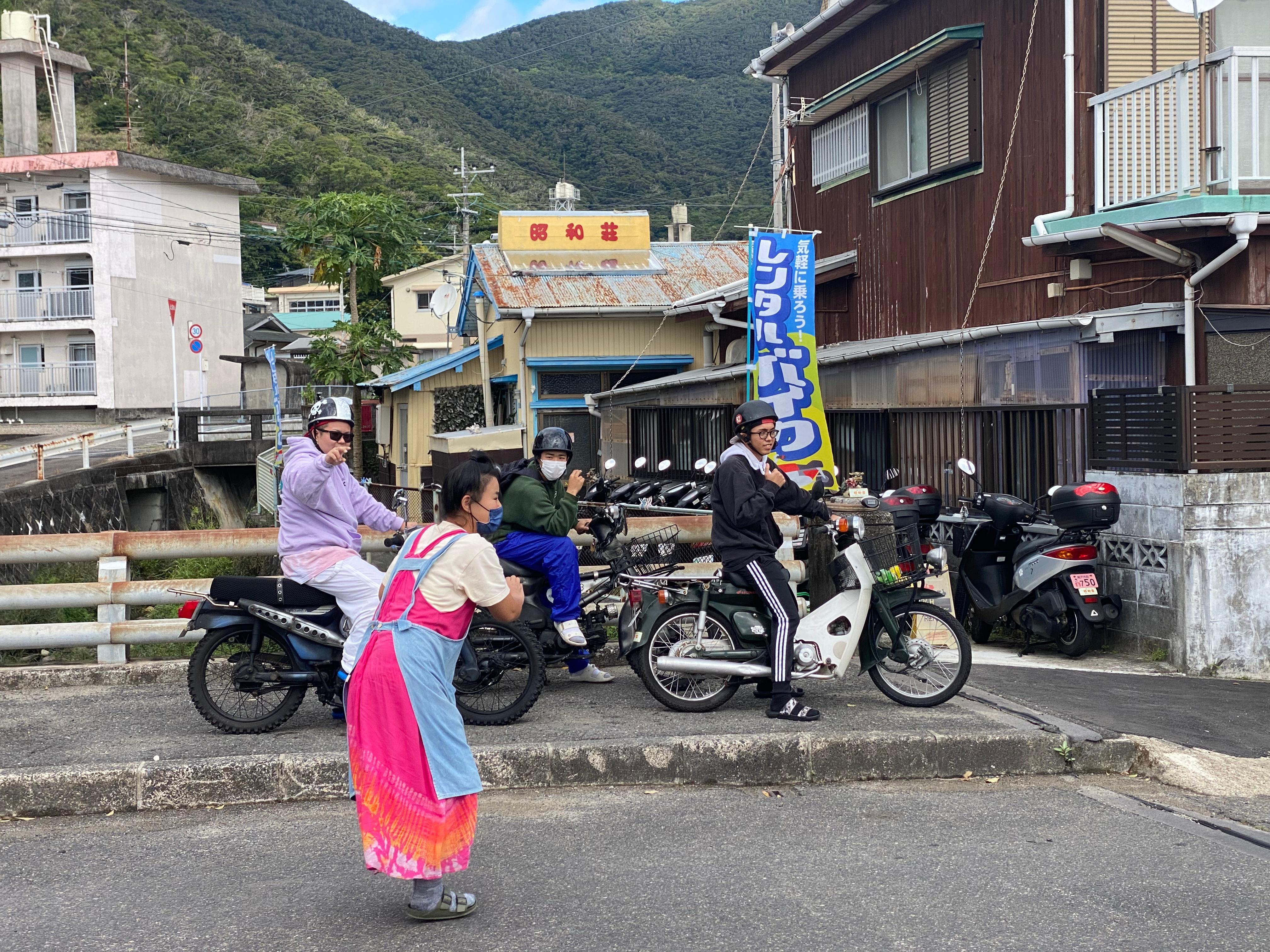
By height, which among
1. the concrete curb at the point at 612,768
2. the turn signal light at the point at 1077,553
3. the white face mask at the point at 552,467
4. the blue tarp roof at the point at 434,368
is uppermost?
the blue tarp roof at the point at 434,368

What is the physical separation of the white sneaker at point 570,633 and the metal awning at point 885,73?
8485 mm

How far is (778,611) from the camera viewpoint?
6633 mm

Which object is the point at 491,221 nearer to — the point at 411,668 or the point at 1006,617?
the point at 1006,617

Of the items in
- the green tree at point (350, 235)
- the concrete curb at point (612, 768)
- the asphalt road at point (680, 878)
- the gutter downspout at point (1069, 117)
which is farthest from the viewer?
the green tree at point (350, 235)

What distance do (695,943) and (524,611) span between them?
10.7 feet

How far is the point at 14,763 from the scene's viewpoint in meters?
5.80

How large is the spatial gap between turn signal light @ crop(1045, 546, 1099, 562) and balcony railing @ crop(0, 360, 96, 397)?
40465 mm

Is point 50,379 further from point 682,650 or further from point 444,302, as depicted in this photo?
point 682,650

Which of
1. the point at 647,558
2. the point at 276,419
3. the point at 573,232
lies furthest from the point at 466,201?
the point at 647,558

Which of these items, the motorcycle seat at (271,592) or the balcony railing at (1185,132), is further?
the balcony railing at (1185,132)

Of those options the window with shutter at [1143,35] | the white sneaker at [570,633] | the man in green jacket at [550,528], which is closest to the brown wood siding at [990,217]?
the window with shutter at [1143,35]

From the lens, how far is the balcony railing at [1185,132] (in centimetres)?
951

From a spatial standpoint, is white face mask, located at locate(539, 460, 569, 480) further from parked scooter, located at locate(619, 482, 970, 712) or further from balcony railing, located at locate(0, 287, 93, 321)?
balcony railing, located at locate(0, 287, 93, 321)

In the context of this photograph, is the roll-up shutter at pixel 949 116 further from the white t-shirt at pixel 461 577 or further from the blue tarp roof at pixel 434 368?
the blue tarp roof at pixel 434 368
